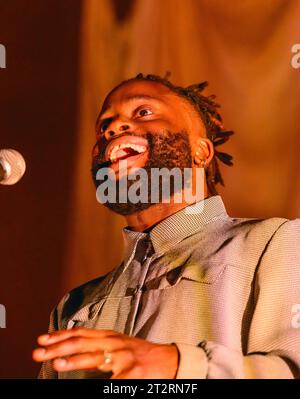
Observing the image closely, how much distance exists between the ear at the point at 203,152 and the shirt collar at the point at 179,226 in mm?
167

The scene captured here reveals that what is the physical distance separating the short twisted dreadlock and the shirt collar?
21 cm

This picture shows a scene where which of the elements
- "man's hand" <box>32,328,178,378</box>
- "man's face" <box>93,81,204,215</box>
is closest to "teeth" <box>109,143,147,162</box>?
"man's face" <box>93,81,204,215</box>

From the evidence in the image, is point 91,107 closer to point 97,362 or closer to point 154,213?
point 154,213

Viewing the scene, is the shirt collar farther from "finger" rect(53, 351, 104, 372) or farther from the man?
"finger" rect(53, 351, 104, 372)

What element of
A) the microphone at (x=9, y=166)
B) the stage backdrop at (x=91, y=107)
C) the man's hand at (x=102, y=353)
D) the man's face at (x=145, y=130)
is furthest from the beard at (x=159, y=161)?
the man's hand at (x=102, y=353)

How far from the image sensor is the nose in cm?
178

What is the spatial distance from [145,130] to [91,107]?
1.70ft

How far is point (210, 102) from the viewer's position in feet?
6.42

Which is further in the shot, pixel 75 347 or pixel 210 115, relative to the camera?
pixel 210 115

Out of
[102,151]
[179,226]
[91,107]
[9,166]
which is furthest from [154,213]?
[91,107]

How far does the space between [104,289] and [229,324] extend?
1.33 ft

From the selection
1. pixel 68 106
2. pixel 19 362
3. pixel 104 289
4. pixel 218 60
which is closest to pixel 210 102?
pixel 218 60

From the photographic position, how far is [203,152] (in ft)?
6.02

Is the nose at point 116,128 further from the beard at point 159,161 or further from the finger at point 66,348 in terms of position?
the finger at point 66,348
